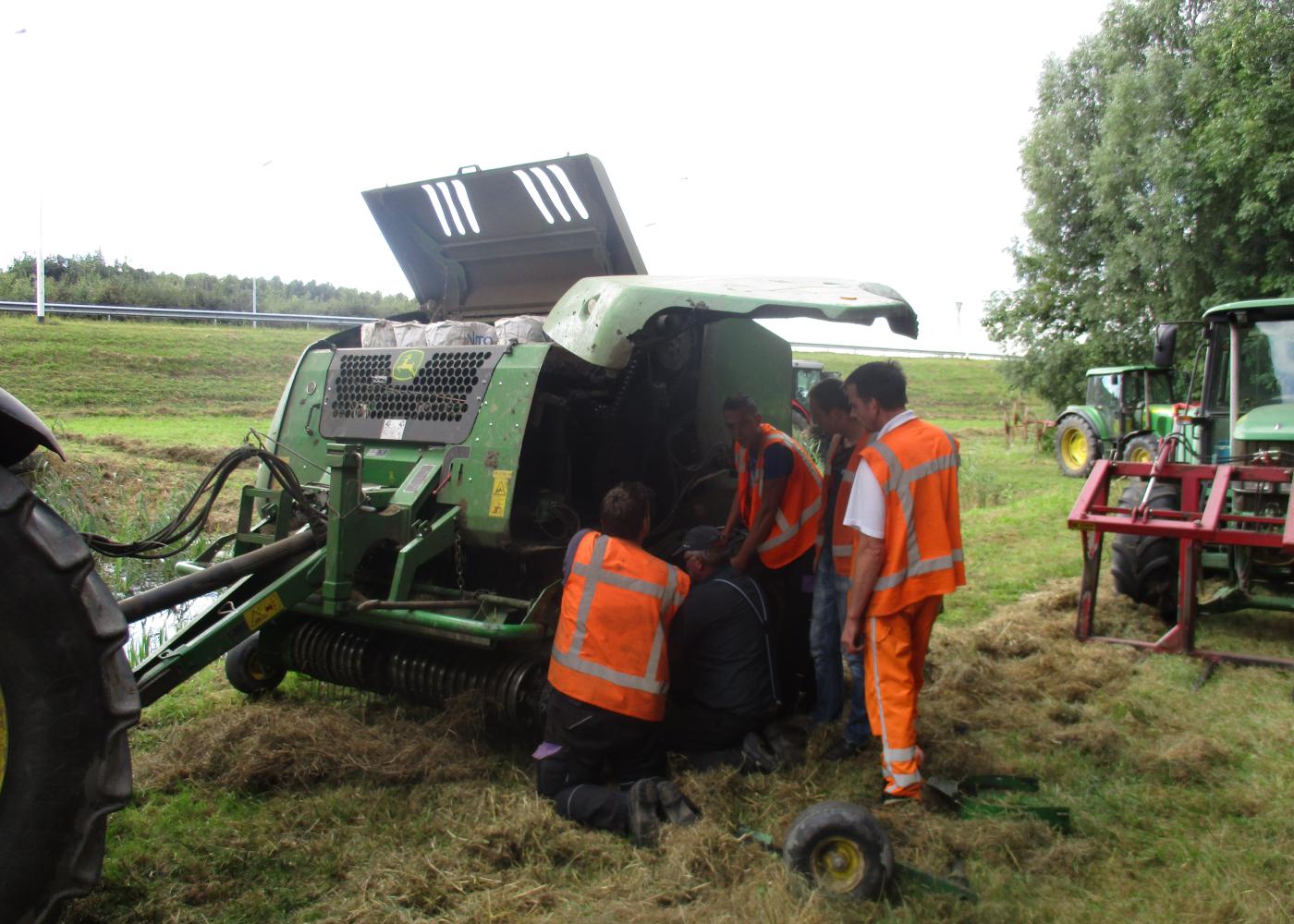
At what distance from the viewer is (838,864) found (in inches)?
129

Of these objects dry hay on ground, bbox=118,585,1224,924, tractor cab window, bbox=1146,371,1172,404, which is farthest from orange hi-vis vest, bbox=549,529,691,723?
tractor cab window, bbox=1146,371,1172,404

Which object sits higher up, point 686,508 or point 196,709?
point 686,508

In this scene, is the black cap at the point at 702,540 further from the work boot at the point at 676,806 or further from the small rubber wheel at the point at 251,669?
the small rubber wheel at the point at 251,669

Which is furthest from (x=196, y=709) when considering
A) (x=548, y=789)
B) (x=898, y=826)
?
(x=898, y=826)

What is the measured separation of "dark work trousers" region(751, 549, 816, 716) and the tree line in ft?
63.1

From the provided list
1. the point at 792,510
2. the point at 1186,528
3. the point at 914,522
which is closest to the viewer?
the point at 914,522

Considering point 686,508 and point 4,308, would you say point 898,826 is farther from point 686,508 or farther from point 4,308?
point 4,308

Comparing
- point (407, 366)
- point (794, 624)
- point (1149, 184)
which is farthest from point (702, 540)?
point (1149, 184)

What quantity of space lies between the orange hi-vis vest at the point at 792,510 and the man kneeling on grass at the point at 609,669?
0.98 m

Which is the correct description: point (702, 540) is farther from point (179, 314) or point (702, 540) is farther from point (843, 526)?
point (179, 314)

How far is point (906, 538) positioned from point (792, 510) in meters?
1.08

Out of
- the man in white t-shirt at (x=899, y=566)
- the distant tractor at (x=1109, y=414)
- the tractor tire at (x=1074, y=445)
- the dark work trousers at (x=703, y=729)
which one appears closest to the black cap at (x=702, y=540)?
the dark work trousers at (x=703, y=729)

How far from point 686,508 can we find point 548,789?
7.66 feet

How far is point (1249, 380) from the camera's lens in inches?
291
